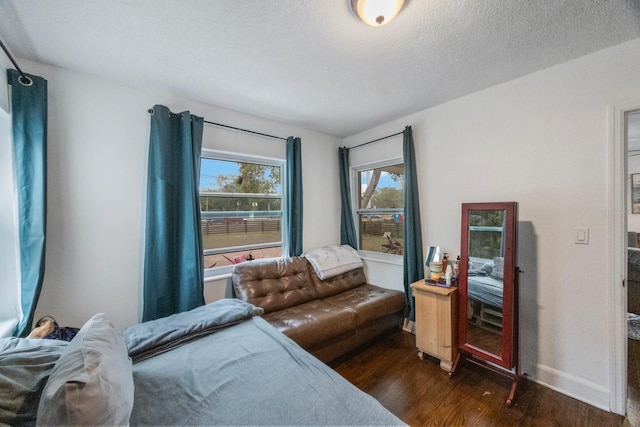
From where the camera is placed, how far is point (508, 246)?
70.6 inches

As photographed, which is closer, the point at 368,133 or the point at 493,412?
the point at 493,412

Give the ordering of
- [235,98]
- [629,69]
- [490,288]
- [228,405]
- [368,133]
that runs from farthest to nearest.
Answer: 1. [368,133]
2. [235,98]
3. [490,288]
4. [629,69]
5. [228,405]

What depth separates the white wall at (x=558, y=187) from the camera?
164cm

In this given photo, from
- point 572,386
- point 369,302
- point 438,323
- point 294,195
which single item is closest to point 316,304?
point 369,302

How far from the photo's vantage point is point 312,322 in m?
2.03

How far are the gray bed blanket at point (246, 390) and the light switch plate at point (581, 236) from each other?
1.88m

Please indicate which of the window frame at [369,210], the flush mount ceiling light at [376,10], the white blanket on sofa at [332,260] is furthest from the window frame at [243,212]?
the flush mount ceiling light at [376,10]

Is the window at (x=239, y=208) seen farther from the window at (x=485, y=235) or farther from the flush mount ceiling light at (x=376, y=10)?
the window at (x=485, y=235)

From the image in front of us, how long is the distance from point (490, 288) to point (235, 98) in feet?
9.14

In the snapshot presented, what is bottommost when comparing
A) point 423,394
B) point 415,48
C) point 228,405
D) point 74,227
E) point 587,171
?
point 423,394

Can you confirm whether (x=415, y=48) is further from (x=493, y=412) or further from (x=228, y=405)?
(x=493, y=412)

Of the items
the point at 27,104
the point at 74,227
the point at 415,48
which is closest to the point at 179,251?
the point at 74,227

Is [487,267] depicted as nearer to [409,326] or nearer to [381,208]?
[409,326]

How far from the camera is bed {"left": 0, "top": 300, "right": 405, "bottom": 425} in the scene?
78 cm
